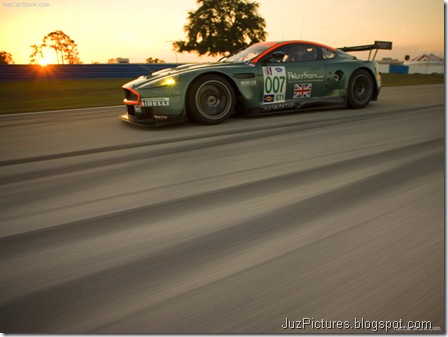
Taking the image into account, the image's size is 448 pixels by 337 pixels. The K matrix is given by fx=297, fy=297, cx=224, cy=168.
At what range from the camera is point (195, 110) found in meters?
3.89

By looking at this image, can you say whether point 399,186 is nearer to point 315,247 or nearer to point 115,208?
point 315,247

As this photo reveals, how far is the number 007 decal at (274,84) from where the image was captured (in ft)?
14.1

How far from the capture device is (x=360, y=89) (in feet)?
17.8

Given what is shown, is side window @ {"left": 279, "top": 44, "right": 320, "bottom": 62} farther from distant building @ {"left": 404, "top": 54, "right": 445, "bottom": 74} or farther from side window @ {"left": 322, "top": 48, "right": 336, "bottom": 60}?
distant building @ {"left": 404, "top": 54, "right": 445, "bottom": 74}

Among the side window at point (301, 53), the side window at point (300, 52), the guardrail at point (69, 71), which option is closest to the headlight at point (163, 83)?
the side window at point (300, 52)

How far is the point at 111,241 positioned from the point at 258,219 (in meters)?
0.75

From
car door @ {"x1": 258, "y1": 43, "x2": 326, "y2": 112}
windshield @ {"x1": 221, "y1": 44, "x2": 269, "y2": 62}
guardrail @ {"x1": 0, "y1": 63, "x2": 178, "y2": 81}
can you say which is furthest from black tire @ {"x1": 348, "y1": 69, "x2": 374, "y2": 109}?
guardrail @ {"x1": 0, "y1": 63, "x2": 178, "y2": 81}

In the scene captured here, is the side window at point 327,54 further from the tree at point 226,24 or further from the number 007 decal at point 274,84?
the tree at point 226,24

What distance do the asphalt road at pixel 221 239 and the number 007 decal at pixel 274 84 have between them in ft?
5.51

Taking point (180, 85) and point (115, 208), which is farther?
point (180, 85)

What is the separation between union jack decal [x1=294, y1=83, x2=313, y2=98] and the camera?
15.0 feet

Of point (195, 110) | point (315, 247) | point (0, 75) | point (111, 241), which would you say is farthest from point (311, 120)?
point (0, 75)

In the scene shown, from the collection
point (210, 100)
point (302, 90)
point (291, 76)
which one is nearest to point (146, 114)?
point (210, 100)

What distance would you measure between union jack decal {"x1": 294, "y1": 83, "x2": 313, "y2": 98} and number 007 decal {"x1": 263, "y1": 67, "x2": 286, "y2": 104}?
0.78ft
